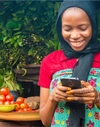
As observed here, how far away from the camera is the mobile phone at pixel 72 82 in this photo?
6.37 feet

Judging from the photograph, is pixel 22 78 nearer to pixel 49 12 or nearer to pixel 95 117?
pixel 49 12

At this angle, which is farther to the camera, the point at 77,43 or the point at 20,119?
the point at 20,119

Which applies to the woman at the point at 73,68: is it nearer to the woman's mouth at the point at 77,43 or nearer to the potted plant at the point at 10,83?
the woman's mouth at the point at 77,43

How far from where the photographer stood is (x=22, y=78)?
3326 mm

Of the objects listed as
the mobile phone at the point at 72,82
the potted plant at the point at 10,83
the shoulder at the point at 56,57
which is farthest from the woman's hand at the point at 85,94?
the potted plant at the point at 10,83

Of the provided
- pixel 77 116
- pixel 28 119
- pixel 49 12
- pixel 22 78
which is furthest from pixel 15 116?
pixel 49 12

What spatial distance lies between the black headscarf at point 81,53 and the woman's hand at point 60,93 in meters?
0.10

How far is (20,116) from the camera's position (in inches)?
111

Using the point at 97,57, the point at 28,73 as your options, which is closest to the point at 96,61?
the point at 97,57

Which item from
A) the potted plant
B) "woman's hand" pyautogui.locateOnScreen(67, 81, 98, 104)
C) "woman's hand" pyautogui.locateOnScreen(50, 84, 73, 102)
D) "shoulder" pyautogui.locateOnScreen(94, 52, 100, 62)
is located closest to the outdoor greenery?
the potted plant

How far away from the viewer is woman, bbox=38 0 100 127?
2.12 meters

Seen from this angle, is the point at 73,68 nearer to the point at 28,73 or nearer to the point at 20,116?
the point at 20,116

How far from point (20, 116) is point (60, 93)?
2.92 feet

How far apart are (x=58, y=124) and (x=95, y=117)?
0.25 meters
